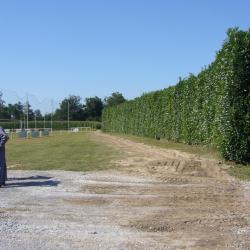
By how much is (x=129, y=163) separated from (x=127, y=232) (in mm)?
10687

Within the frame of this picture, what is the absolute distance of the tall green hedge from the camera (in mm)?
17062

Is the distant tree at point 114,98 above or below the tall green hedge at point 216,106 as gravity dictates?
above

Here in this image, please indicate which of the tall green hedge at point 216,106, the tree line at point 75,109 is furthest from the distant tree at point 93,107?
the tall green hedge at point 216,106

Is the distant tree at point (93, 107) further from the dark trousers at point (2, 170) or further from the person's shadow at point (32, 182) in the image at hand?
the dark trousers at point (2, 170)

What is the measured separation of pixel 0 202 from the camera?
Result: 1084 centimetres

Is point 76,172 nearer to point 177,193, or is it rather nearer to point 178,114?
point 177,193

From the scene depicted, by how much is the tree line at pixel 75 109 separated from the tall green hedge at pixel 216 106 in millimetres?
97417

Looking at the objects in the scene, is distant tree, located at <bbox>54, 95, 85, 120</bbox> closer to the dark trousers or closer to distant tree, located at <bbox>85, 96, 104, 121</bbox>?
distant tree, located at <bbox>85, 96, 104, 121</bbox>

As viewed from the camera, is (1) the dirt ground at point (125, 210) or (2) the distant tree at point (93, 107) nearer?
(1) the dirt ground at point (125, 210)

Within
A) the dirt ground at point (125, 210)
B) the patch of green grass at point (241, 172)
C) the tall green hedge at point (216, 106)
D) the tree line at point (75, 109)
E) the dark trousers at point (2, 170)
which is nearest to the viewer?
the dirt ground at point (125, 210)

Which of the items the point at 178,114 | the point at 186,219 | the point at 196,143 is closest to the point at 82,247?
the point at 186,219

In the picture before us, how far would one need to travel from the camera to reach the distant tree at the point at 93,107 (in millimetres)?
140113

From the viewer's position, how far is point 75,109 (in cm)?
14362

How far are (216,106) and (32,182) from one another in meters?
8.00
